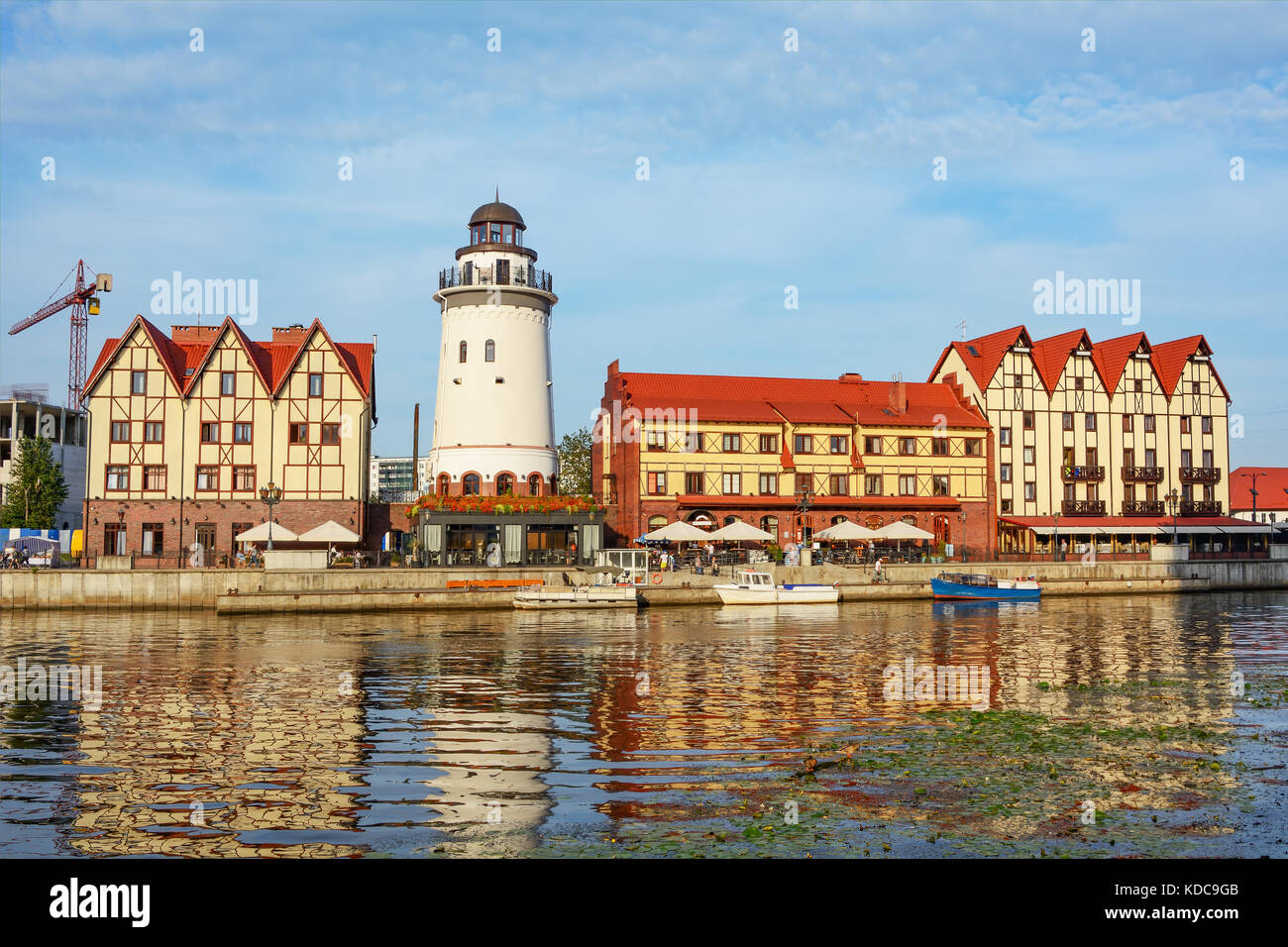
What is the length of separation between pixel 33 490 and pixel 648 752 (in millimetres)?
76189

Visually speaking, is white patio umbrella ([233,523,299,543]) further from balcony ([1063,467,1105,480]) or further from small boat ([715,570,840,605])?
balcony ([1063,467,1105,480])

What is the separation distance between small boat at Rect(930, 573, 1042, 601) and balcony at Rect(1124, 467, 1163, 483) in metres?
24.6

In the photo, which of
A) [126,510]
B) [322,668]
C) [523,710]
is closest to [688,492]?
[126,510]

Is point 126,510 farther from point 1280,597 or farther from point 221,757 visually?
point 1280,597

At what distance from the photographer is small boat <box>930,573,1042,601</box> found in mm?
56156

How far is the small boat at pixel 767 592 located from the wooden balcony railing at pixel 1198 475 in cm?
3893

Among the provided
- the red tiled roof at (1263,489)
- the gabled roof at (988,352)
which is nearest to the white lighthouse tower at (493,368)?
the gabled roof at (988,352)

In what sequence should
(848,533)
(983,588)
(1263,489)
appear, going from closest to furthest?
(983,588)
(848,533)
(1263,489)

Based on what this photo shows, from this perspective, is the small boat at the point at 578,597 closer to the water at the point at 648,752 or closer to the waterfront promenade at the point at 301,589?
the waterfront promenade at the point at 301,589

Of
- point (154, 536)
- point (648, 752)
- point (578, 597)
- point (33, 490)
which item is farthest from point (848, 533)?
point (33, 490)

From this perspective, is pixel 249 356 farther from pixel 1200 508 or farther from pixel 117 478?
pixel 1200 508

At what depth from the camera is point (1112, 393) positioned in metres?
77.6

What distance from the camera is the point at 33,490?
254 feet

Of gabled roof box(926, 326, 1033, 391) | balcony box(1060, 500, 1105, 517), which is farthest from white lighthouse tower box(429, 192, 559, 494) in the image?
balcony box(1060, 500, 1105, 517)
